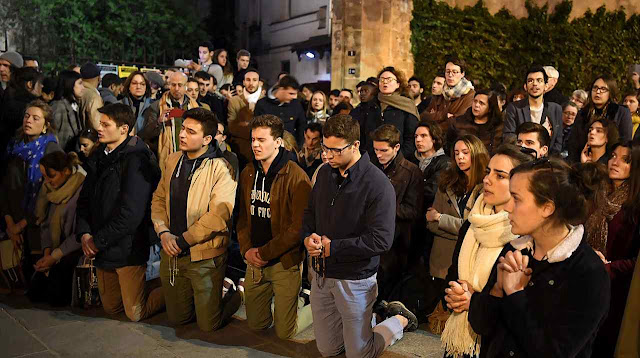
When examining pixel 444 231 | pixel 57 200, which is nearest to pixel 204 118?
pixel 57 200

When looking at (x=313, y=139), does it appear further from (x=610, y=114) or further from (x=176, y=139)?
Answer: (x=610, y=114)

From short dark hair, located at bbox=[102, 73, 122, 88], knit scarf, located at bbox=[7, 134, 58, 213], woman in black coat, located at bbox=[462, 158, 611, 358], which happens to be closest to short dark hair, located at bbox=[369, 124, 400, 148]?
woman in black coat, located at bbox=[462, 158, 611, 358]

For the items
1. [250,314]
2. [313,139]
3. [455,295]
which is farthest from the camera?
[313,139]

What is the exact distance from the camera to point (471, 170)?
15.1ft

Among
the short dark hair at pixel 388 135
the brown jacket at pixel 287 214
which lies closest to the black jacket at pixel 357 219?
the brown jacket at pixel 287 214

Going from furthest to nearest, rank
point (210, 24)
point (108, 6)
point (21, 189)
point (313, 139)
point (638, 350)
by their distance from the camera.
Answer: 1. point (210, 24)
2. point (108, 6)
3. point (313, 139)
4. point (21, 189)
5. point (638, 350)

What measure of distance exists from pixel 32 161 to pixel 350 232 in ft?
12.5

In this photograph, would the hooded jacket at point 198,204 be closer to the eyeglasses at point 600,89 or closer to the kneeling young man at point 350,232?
the kneeling young man at point 350,232

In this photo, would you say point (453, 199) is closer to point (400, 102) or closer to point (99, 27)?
point (400, 102)

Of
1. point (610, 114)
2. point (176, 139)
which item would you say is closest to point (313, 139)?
point (176, 139)

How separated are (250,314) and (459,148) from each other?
2.26 meters

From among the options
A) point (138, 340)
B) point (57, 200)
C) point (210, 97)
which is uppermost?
point (210, 97)

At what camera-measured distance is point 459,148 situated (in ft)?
15.2

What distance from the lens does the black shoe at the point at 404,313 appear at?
193 inches
